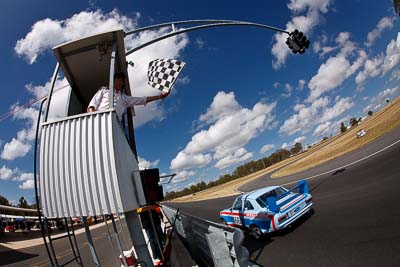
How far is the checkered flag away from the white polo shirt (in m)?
0.45

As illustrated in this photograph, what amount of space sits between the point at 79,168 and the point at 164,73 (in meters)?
1.96

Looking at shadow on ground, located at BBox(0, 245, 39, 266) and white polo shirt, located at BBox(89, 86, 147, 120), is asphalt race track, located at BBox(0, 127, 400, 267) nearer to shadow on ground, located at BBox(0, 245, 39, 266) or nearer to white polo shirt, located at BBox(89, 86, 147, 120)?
white polo shirt, located at BBox(89, 86, 147, 120)

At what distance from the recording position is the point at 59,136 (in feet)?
11.0

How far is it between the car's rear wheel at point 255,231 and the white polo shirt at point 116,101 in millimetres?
6656

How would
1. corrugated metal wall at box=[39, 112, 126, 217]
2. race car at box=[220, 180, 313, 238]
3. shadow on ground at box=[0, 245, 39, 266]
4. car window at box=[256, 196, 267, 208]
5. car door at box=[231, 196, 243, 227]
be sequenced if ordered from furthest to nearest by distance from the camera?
shadow on ground at box=[0, 245, 39, 266], car door at box=[231, 196, 243, 227], car window at box=[256, 196, 267, 208], race car at box=[220, 180, 313, 238], corrugated metal wall at box=[39, 112, 126, 217]

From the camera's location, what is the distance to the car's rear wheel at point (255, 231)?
887 cm

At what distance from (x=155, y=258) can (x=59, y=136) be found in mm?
3348

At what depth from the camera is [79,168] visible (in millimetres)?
3193

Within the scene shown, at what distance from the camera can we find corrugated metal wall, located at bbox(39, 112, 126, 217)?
121 inches

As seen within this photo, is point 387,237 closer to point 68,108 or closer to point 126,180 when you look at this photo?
point 126,180

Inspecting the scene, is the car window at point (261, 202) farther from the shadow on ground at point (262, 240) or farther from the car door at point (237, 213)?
the car door at point (237, 213)

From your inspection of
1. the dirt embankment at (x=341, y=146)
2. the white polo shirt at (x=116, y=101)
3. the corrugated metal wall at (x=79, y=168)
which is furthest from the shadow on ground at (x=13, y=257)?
the dirt embankment at (x=341, y=146)

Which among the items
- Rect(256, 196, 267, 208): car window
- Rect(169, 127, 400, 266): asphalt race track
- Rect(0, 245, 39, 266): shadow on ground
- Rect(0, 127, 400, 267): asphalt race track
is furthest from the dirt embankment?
Rect(0, 245, 39, 266): shadow on ground

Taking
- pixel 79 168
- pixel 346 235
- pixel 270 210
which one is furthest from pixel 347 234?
pixel 79 168
